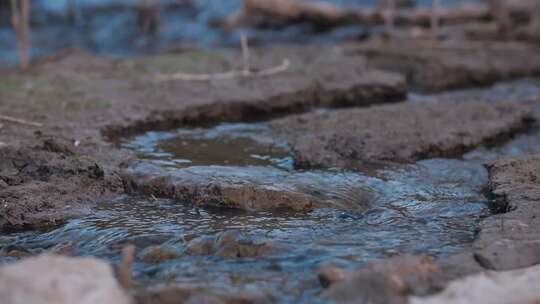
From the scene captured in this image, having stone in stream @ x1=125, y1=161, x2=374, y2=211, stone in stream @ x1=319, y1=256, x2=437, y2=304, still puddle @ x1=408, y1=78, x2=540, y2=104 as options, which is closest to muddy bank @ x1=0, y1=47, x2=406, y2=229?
stone in stream @ x1=125, y1=161, x2=374, y2=211

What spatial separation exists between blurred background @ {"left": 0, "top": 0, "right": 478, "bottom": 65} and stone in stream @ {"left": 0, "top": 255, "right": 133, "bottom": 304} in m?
7.63

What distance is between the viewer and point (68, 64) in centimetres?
771

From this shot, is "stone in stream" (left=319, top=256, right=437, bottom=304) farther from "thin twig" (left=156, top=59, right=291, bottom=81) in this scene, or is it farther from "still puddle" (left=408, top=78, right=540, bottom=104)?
"thin twig" (left=156, top=59, right=291, bottom=81)

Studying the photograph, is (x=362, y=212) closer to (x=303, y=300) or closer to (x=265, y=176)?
(x=265, y=176)

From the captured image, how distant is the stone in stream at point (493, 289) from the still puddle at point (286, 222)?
489 mm

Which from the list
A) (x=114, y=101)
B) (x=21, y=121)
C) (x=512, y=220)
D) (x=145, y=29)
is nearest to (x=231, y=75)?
(x=114, y=101)

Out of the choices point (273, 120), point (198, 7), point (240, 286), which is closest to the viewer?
point (240, 286)

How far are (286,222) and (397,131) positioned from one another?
68.1 inches

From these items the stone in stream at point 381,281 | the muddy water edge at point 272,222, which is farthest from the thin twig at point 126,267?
the stone in stream at point 381,281

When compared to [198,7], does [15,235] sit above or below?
below

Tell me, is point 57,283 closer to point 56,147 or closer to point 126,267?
point 126,267

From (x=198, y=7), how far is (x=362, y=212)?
11.2 m

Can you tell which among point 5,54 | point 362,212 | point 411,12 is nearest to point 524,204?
point 362,212

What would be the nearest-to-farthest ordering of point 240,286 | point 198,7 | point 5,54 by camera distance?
1. point 240,286
2. point 5,54
3. point 198,7
